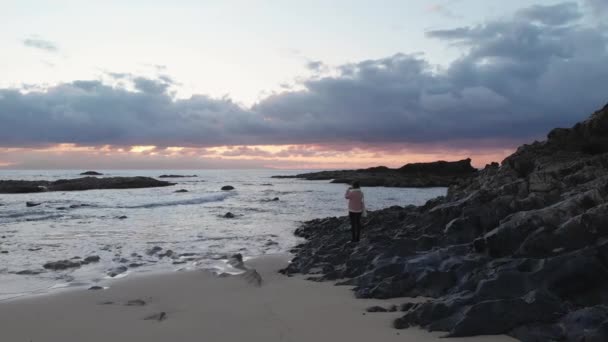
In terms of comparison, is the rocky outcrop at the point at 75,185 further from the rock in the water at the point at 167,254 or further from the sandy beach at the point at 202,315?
the sandy beach at the point at 202,315

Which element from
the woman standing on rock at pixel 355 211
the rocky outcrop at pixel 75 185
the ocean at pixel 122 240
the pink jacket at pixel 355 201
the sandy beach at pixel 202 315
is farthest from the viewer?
the rocky outcrop at pixel 75 185

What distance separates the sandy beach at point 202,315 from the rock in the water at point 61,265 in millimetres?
2811

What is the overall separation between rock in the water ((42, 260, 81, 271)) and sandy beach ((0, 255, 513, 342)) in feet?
9.22

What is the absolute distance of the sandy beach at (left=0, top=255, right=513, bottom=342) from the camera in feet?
21.2

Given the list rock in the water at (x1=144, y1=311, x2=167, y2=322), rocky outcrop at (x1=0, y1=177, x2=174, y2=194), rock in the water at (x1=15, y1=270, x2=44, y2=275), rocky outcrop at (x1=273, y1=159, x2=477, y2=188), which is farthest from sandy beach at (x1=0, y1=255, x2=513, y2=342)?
rocky outcrop at (x1=273, y1=159, x2=477, y2=188)

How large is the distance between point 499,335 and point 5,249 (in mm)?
15312

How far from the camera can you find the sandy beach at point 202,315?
646cm

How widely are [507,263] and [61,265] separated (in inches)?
426

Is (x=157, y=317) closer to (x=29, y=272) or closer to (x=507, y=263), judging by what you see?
(x=507, y=263)

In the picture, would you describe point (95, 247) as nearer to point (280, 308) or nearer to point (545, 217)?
point (280, 308)

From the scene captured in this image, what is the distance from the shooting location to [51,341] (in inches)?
257

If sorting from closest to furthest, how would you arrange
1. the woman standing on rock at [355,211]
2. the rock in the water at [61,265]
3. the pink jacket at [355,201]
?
the rock in the water at [61,265], the woman standing on rock at [355,211], the pink jacket at [355,201]

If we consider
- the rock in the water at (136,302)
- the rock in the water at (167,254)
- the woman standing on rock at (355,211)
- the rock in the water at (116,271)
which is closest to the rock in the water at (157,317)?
the rock in the water at (136,302)

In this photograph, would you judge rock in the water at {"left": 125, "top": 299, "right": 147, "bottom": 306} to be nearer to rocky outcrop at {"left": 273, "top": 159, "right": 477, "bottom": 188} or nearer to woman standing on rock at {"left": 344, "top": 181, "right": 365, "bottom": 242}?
woman standing on rock at {"left": 344, "top": 181, "right": 365, "bottom": 242}
